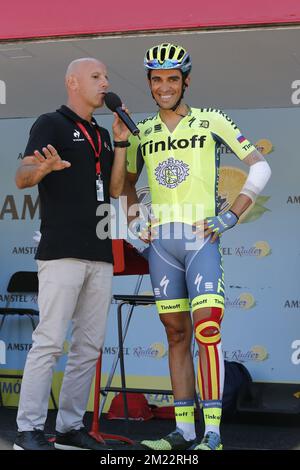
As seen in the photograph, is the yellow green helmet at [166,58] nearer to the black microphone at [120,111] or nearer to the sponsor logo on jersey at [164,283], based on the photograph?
the black microphone at [120,111]

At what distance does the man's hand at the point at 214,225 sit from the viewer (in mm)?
3236

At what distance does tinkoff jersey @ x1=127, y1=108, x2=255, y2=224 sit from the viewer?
3.31 m

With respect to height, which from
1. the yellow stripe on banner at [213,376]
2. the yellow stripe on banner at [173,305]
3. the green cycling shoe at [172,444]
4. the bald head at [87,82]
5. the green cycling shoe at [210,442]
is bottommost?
the green cycling shoe at [172,444]

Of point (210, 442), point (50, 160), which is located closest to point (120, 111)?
point (50, 160)

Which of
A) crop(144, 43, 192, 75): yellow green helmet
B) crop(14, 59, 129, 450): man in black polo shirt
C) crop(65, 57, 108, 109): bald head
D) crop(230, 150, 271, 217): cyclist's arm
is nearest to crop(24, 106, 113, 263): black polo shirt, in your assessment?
crop(14, 59, 129, 450): man in black polo shirt

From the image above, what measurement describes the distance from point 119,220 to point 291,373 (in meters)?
1.56

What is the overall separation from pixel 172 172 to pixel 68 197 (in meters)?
0.46

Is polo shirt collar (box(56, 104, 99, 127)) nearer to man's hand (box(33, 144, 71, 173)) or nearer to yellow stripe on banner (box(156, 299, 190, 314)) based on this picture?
man's hand (box(33, 144, 71, 173))

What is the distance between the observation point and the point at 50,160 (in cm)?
309

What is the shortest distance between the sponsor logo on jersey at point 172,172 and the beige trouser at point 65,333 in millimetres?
456

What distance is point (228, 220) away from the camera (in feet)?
10.7

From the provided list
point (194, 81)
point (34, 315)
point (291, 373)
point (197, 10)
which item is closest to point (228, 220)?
point (197, 10)

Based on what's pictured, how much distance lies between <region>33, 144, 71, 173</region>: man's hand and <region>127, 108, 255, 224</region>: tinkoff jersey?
462 millimetres

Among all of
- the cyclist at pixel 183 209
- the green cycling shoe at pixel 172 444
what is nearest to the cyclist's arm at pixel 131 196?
the cyclist at pixel 183 209
